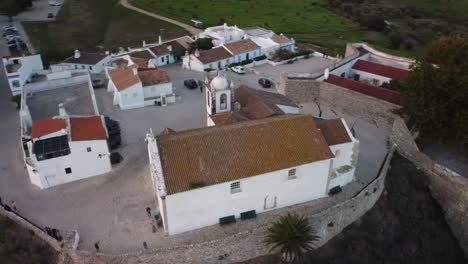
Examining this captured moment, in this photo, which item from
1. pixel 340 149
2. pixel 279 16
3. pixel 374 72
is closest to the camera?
pixel 340 149

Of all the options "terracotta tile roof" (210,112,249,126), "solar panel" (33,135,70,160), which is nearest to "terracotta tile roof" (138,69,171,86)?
"terracotta tile roof" (210,112,249,126)

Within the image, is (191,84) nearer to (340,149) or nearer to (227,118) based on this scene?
(227,118)

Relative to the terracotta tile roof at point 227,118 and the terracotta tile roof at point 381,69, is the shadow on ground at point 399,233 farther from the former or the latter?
the terracotta tile roof at point 381,69

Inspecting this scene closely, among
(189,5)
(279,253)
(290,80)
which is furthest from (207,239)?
(189,5)

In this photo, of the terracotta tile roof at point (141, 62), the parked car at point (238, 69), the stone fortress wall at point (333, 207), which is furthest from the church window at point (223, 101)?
the parked car at point (238, 69)

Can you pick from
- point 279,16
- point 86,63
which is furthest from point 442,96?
point 279,16

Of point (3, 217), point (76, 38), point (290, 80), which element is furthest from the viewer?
point (76, 38)

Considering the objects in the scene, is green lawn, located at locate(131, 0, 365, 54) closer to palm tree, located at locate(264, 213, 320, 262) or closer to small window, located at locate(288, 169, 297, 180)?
small window, located at locate(288, 169, 297, 180)

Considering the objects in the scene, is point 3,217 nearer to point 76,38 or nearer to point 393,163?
point 393,163
